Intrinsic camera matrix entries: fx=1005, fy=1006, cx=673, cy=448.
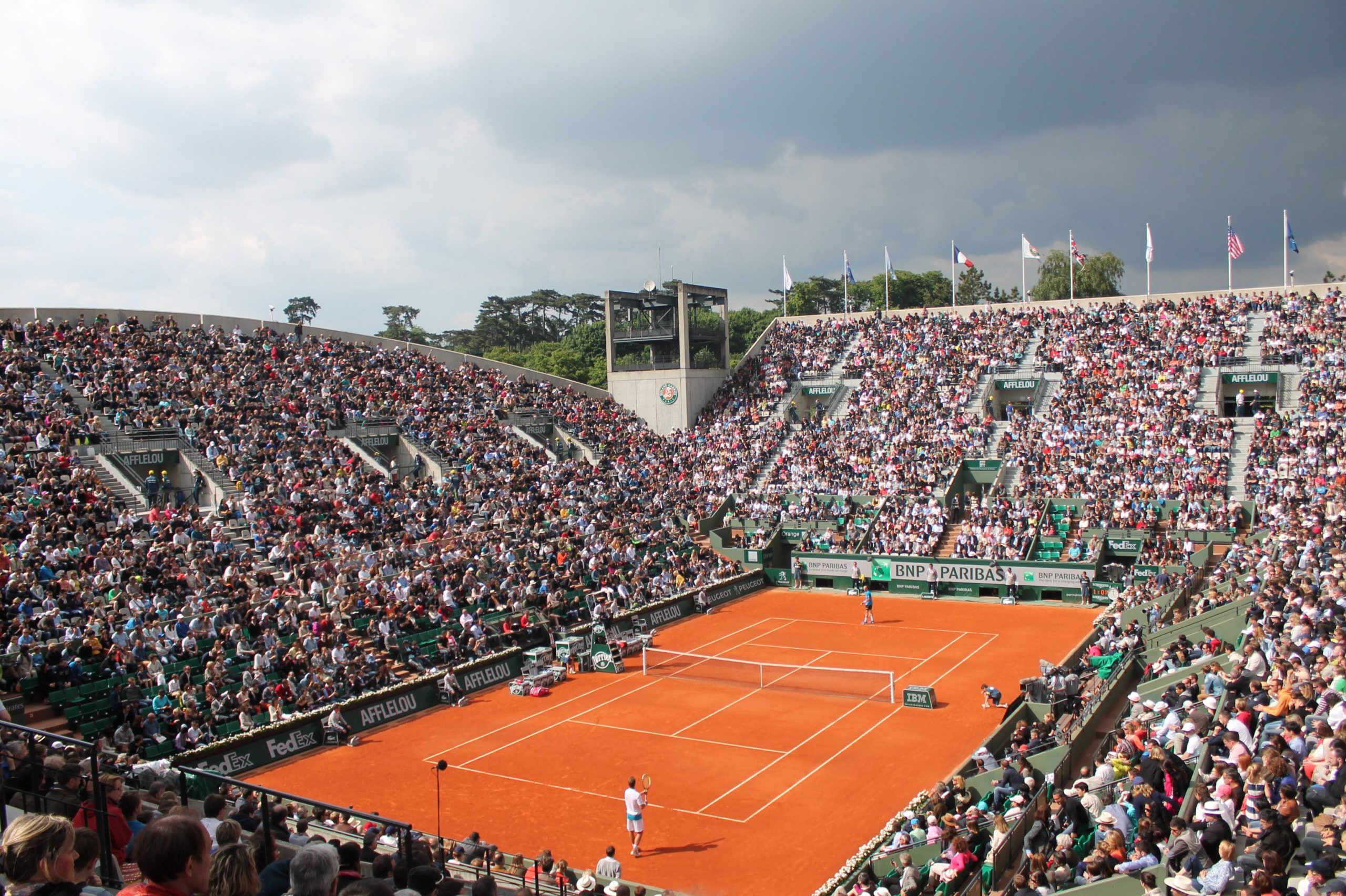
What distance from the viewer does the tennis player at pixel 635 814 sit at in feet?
61.1

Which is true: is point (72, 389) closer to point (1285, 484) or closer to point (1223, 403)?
point (1285, 484)

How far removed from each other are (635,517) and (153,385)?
69.1 feet

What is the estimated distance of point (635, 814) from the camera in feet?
61.4

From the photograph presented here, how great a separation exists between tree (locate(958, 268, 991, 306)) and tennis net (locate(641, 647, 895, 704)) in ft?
290

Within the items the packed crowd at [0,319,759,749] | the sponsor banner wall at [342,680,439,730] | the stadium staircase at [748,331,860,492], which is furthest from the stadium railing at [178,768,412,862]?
the stadium staircase at [748,331,860,492]

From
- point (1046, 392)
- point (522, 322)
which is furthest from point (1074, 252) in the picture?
point (522, 322)

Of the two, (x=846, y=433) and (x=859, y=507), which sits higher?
(x=846, y=433)

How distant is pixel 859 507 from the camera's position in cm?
4853

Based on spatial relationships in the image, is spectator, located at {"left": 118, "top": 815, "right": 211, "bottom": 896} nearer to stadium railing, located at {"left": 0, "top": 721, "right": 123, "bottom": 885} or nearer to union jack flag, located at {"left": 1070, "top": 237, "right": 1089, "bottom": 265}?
stadium railing, located at {"left": 0, "top": 721, "right": 123, "bottom": 885}

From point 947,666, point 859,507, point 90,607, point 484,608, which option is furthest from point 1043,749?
point 859,507

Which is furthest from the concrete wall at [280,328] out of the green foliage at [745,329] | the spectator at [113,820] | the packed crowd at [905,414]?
the green foliage at [745,329]

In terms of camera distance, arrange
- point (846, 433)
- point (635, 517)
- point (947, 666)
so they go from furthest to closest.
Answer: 1. point (846, 433)
2. point (635, 517)
3. point (947, 666)

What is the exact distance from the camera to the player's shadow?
62.7 ft

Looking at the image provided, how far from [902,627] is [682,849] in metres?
20.2
